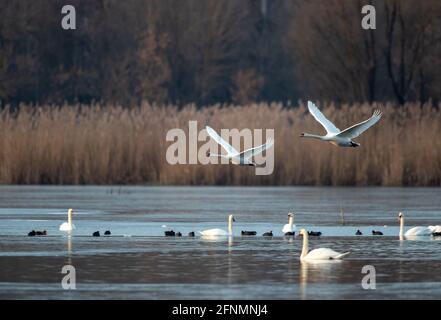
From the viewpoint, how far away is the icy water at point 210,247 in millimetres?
12477

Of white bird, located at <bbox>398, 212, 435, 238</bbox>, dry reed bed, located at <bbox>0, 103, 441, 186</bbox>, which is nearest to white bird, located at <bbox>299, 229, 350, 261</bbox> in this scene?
white bird, located at <bbox>398, 212, 435, 238</bbox>

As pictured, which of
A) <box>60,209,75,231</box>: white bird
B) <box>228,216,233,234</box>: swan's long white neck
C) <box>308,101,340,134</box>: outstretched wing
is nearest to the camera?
<box>228,216,233,234</box>: swan's long white neck

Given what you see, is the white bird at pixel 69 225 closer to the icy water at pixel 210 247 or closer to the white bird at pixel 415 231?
the icy water at pixel 210 247

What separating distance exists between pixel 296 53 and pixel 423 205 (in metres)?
16.5

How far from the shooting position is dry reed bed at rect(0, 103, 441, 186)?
2718 centimetres

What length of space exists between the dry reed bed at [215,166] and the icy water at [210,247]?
5.25 feet

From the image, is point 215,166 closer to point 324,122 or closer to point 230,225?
point 324,122

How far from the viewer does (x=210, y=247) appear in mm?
16031

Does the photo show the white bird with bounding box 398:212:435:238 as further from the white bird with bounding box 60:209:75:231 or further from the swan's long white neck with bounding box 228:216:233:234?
the white bird with bounding box 60:209:75:231

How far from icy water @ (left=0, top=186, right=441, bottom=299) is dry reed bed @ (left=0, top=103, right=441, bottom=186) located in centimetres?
160

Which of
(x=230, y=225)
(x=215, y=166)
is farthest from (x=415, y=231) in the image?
(x=215, y=166)

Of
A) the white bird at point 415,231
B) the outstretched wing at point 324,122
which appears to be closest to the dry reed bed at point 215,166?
the outstretched wing at point 324,122

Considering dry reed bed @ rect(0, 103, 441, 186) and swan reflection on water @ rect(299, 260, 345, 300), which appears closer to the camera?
swan reflection on water @ rect(299, 260, 345, 300)
